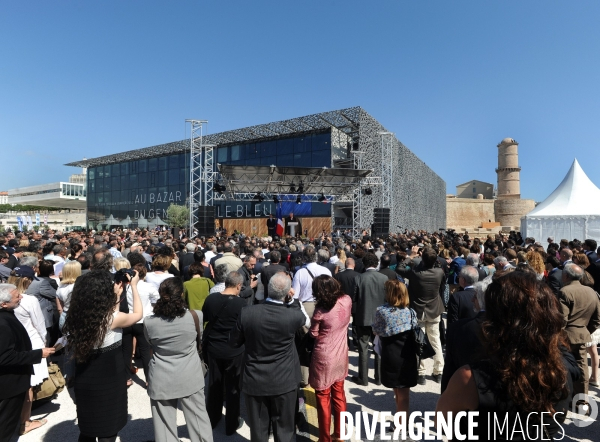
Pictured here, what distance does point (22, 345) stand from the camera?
A: 9.89ft

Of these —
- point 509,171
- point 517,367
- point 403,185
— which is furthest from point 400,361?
point 509,171

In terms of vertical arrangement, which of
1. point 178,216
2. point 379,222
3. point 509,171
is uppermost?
point 509,171

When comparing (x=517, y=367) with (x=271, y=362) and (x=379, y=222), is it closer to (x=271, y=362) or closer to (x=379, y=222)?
(x=271, y=362)

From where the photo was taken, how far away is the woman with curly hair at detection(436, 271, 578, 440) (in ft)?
4.91

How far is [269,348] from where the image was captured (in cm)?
300

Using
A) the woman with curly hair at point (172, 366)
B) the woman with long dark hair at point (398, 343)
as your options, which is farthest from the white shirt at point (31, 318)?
the woman with long dark hair at point (398, 343)

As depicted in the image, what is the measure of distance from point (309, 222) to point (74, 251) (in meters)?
21.7

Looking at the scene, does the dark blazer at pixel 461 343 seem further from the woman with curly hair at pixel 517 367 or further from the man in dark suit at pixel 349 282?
the man in dark suit at pixel 349 282

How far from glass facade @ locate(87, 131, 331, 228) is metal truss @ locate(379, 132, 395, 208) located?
602 centimetres

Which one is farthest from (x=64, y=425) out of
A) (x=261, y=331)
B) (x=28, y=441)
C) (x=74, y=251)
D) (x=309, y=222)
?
(x=309, y=222)

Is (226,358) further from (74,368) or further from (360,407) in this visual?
(360,407)

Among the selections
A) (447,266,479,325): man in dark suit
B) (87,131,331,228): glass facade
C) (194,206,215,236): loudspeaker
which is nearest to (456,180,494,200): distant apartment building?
(87,131,331,228): glass facade

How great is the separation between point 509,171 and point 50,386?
70.5 meters

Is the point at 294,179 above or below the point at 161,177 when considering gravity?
below
